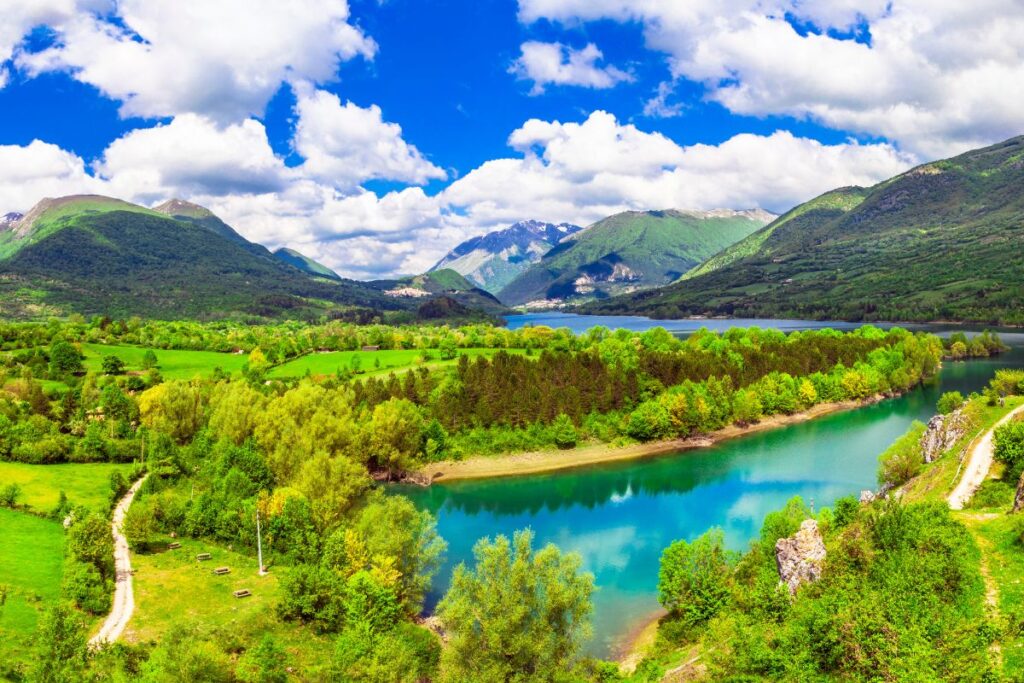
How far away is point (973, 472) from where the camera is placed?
40.8 meters

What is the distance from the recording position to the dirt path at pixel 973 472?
124 feet

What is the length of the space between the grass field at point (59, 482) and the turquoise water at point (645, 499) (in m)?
31.7

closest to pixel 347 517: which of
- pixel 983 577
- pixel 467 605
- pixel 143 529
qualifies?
pixel 143 529

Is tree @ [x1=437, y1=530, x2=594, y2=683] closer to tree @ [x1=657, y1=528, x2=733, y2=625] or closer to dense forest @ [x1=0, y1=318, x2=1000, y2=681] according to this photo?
dense forest @ [x1=0, y1=318, x2=1000, y2=681]

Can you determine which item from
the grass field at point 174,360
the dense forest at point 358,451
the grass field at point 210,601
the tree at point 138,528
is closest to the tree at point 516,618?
the dense forest at point 358,451

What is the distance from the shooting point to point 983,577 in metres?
25.4

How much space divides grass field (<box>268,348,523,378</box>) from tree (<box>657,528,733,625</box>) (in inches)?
3444

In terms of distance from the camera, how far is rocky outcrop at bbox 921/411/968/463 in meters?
52.8

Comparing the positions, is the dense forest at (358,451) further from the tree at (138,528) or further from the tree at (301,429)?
the tree at (301,429)

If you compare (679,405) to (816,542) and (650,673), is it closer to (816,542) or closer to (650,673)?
(816,542)

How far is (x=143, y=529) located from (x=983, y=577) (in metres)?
53.3

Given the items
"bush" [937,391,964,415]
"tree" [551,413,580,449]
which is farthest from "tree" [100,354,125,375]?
"bush" [937,391,964,415]

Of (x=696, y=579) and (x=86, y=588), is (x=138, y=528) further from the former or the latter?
(x=696, y=579)

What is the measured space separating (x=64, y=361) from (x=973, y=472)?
133319mm
